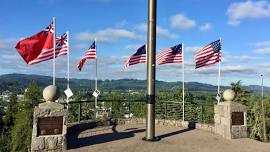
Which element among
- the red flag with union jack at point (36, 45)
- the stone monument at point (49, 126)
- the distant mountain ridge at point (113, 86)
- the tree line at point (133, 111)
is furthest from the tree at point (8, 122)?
the stone monument at point (49, 126)

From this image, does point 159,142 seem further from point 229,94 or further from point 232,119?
point 229,94

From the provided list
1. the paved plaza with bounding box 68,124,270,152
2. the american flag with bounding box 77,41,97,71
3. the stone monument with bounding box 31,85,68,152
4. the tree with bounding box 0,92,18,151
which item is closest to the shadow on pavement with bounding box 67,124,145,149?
the paved plaza with bounding box 68,124,270,152

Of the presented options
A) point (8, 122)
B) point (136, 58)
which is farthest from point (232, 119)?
point (8, 122)

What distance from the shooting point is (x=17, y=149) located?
103 ft

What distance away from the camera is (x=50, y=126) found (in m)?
10.9

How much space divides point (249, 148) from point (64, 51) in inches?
365

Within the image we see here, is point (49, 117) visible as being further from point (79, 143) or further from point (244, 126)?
Answer: point (244, 126)

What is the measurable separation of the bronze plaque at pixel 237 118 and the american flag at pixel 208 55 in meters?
3.74

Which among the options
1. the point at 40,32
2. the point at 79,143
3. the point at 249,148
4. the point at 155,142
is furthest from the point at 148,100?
the point at 40,32

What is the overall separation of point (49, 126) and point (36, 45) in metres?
4.94

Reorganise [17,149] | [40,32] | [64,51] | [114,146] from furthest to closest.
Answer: [17,149] < [64,51] < [40,32] < [114,146]

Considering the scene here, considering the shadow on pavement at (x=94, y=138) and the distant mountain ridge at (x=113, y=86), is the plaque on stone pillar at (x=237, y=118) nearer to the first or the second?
the shadow on pavement at (x=94, y=138)

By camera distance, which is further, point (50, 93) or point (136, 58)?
point (136, 58)

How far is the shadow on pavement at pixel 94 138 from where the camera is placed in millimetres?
12144
